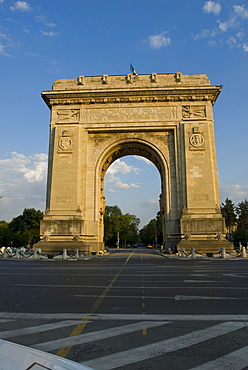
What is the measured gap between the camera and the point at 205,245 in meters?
26.4

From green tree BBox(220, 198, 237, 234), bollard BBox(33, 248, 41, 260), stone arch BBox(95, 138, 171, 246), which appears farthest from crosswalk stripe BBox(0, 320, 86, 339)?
green tree BBox(220, 198, 237, 234)

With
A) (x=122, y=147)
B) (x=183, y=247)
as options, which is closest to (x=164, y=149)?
(x=122, y=147)

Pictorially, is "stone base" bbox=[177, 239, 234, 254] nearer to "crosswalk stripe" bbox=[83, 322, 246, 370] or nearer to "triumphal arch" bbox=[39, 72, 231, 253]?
"triumphal arch" bbox=[39, 72, 231, 253]

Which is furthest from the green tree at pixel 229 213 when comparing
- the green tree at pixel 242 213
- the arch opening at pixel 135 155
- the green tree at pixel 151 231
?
the arch opening at pixel 135 155

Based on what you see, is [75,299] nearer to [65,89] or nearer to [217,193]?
[217,193]

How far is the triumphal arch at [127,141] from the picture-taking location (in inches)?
1125

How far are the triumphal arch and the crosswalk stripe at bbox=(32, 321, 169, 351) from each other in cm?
2307

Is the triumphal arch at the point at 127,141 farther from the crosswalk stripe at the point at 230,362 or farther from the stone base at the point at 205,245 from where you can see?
the crosswalk stripe at the point at 230,362

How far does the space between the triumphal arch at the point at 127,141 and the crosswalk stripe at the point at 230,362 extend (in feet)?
79.6

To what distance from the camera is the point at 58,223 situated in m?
28.2

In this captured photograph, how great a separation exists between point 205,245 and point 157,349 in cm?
2357

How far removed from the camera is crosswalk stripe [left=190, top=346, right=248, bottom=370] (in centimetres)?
345

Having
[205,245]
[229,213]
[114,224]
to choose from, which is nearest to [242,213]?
[229,213]

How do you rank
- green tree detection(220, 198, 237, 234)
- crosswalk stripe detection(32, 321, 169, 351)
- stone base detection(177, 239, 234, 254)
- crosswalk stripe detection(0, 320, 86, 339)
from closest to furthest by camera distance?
crosswalk stripe detection(32, 321, 169, 351) → crosswalk stripe detection(0, 320, 86, 339) → stone base detection(177, 239, 234, 254) → green tree detection(220, 198, 237, 234)
